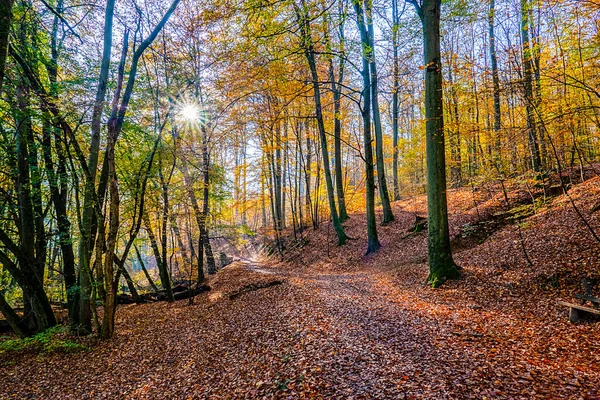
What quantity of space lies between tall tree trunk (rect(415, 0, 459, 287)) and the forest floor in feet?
1.82

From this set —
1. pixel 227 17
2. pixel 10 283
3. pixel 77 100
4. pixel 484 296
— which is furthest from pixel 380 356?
pixel 10 283

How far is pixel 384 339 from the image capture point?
480cm

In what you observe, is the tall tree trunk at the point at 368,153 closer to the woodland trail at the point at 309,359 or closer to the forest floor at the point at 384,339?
the forest floor at the point at 384,339

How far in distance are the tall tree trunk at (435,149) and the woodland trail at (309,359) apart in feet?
4.05

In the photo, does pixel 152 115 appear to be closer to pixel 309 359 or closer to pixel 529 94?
pixel 309 359

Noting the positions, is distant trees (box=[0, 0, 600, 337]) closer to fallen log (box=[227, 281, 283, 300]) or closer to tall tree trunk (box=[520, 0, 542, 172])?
tall tree trunk (box=[520, 0, 542, 172])

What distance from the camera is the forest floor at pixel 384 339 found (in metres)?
3.65

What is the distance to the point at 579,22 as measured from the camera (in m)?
6.21

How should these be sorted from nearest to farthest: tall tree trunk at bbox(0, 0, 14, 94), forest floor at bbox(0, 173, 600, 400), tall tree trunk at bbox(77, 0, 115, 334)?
1. forest floor at bbox(0, 173, 600, 400)
2. tall tree trunk at bbox(0, 0, 14, 94)
3. tall tree trunk at bbox(77, 0, 115, 334)

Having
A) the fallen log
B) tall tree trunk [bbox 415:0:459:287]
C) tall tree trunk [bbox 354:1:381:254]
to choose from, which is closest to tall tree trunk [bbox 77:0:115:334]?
the fallen log

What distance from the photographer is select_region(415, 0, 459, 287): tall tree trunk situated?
7.04 meters

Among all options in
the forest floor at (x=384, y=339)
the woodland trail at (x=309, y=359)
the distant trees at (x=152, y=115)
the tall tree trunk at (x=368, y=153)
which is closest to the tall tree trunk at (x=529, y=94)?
the distant trees at (x=152, y=115)

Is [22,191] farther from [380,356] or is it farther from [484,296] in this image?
[484,296]

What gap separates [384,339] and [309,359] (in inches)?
52.2
